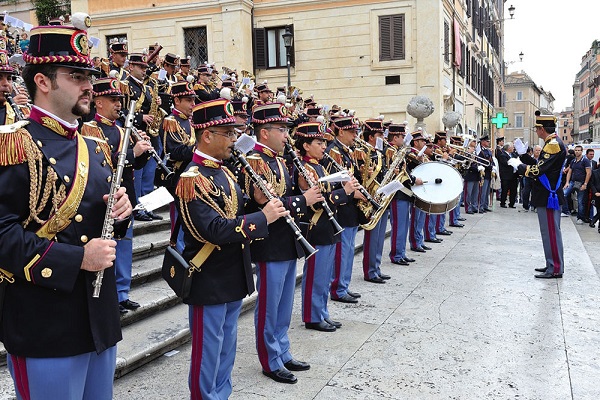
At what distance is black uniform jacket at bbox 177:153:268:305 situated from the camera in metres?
3.29

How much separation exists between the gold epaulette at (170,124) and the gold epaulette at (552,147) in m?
5.31

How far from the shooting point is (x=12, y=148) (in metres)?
2.13

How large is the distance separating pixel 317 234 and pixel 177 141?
2109mm

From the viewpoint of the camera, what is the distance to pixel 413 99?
18547 millimetres

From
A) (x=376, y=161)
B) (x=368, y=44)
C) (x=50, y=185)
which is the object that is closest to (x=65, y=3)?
(x=368, y=44)

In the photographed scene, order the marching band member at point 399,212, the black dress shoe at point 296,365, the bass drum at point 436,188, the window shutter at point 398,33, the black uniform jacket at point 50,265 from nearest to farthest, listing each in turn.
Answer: the black uniform jacket at point 50,265
the black dress shoe at point 296,365
the marching band member at point 399,212
the bass drum at point 436,188
the window shutter at point 398,33

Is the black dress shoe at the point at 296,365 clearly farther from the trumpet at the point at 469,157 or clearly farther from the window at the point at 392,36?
the window at the point at 392,36

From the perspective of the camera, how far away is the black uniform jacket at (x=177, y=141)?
6.14 meters

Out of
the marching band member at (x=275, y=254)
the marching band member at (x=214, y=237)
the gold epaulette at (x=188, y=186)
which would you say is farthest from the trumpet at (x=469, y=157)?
the gold epaulette at (x=188, y=186)

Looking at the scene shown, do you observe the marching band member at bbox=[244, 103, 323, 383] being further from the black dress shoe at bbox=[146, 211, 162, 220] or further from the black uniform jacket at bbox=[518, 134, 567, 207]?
the black uniform jacket at bbox=[518, 134, 567, 207]

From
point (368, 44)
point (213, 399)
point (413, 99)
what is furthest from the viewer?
point (368, 44)

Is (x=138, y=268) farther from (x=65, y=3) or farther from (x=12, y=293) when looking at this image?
(x=65, y=3)

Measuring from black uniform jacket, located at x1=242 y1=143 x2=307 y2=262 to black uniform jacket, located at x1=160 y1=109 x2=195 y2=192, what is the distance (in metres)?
1.89

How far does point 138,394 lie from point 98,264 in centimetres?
221
